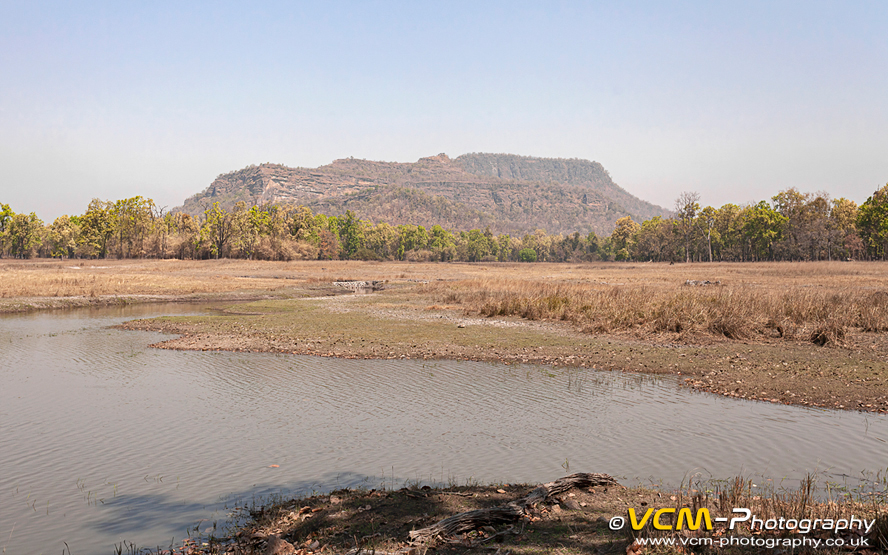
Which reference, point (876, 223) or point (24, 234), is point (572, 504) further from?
point (24, 234)

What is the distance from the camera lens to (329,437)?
444 inches

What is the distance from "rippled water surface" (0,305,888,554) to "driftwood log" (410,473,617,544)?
193cm

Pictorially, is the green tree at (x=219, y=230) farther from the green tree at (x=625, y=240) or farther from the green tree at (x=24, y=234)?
the green tree at (x=625, y=240)

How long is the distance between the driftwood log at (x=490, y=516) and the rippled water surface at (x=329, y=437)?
193 centimetres

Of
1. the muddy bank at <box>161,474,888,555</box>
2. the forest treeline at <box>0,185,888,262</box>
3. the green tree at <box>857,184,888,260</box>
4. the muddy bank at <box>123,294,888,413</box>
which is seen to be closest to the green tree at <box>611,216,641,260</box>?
the forest treeline at <box>0,185,888,262</box>

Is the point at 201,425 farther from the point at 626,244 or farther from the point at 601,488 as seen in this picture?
the point at 626,244

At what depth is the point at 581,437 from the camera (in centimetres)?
1129

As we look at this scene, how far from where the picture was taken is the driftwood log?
5965mm

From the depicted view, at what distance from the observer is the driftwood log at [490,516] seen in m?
5.96

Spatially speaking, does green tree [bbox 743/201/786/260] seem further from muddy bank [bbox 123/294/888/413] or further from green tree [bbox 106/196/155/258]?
green tree [bbox 106/196/155/258]

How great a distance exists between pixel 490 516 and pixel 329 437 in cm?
575

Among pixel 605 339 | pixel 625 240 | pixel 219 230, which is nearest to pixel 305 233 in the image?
pixel 219 230

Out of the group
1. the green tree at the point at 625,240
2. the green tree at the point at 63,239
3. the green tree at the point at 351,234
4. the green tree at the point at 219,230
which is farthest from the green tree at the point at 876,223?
the green tree at the point at 63,239

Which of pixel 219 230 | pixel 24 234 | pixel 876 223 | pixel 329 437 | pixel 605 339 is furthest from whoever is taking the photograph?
pixel 24 234
